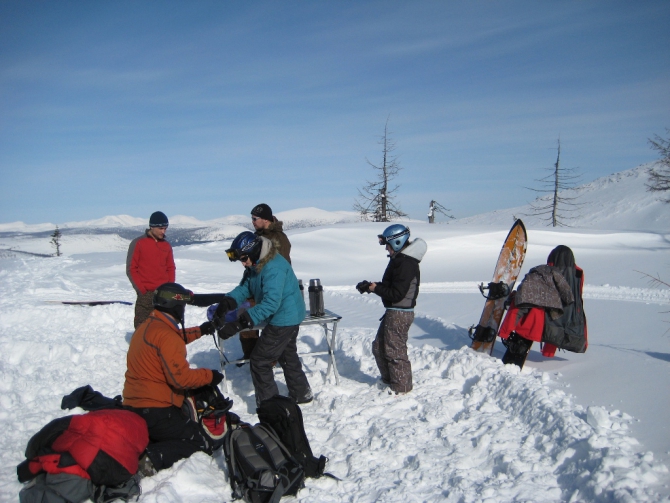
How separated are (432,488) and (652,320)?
22.6 feet

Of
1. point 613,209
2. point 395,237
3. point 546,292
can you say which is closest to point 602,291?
point 546,292

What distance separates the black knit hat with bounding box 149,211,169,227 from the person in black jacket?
3.32 meters

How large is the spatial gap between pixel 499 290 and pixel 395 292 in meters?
1.81

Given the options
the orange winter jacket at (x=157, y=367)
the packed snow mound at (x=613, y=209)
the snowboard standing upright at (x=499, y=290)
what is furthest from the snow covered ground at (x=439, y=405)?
the packed snow mound at (x=613, y=209)

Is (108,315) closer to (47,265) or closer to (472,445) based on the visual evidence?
(472,445)

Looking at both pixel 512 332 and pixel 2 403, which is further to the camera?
pixel 512 332

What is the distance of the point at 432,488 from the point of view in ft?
12.3

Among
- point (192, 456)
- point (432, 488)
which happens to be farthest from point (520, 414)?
point (192, 456)

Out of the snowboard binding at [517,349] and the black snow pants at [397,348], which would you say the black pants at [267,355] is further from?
the snowboard binding at [517,349]

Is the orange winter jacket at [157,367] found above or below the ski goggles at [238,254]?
below

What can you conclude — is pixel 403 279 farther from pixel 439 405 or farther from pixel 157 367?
pixel 157 367

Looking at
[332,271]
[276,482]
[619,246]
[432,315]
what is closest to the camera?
[276,482]

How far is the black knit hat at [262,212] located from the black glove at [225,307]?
4.30 ft

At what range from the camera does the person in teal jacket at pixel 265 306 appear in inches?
194
